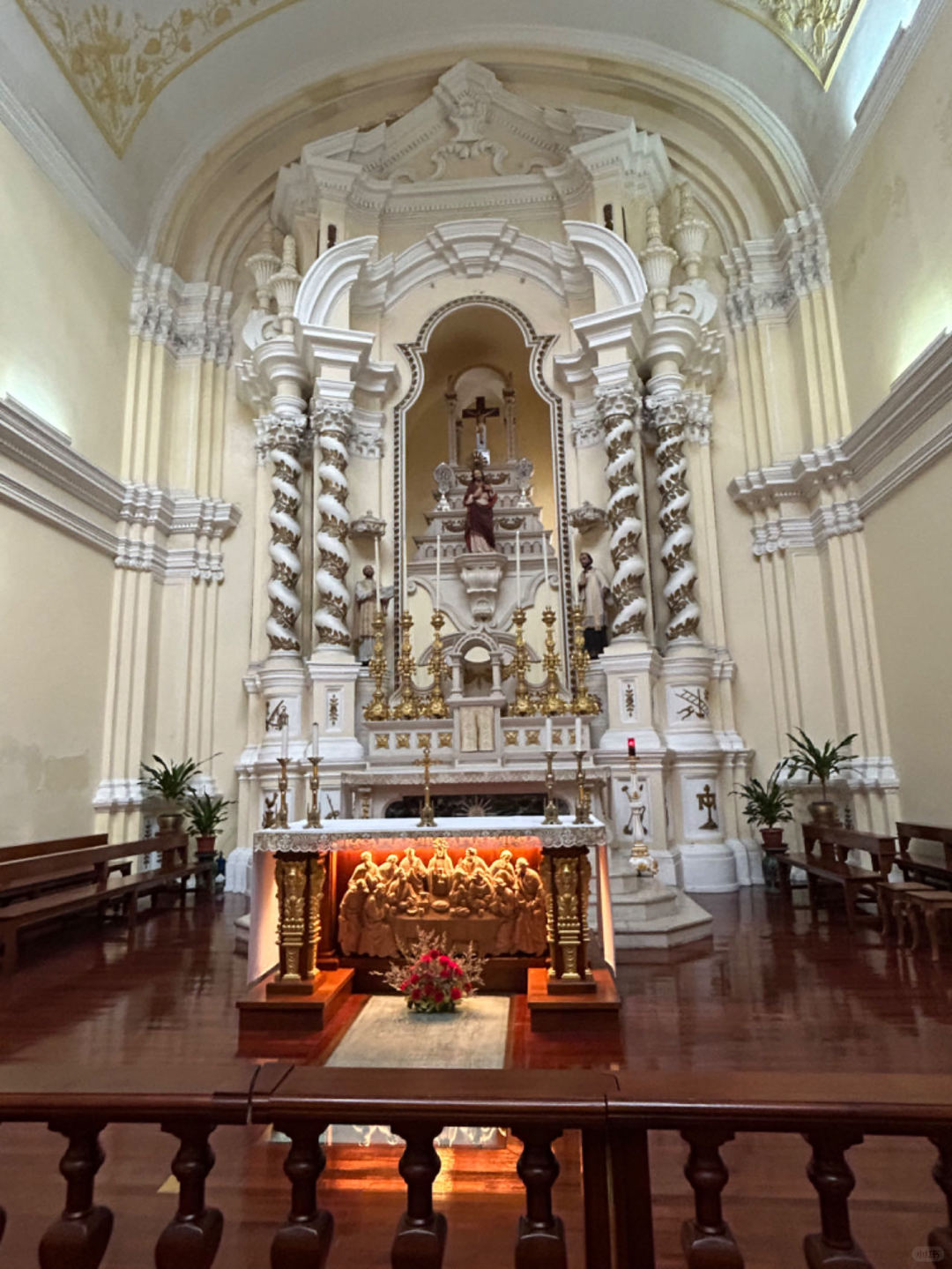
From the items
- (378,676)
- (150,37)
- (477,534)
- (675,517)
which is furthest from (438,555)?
(150,37)

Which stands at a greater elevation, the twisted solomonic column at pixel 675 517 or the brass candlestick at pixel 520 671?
the twisted solomonic column at pixel 675 517

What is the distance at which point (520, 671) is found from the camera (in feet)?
28.5

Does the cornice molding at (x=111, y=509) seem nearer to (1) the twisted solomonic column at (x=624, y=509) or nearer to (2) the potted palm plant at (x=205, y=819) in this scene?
(2) the potted palm plant at (x=205, y=819)

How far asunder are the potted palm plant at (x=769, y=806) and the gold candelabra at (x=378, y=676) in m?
3.96

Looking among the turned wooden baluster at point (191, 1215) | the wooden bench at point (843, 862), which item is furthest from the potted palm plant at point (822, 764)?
the turned wooden baluster at point (191, 1215)

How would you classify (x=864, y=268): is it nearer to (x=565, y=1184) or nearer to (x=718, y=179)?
(x=718, y=179)

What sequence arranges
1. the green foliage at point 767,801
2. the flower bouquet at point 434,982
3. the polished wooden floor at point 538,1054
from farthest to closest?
1. the green foliage at point 767,801
2. the flower bouquet at point 434,982
3. the polished wooden floor at point 538,1054

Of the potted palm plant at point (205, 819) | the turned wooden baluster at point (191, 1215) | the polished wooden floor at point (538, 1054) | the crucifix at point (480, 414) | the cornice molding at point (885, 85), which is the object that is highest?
the cornice molding at point (885, 85)

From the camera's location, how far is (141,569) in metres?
9.34

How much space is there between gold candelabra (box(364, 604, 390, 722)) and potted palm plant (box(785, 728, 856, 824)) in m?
4.33

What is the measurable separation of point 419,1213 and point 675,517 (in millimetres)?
8532

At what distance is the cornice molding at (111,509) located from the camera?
726 centimetres

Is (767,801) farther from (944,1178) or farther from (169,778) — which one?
(944,1178)

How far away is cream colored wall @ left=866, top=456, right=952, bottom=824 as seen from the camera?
6.69 meters
